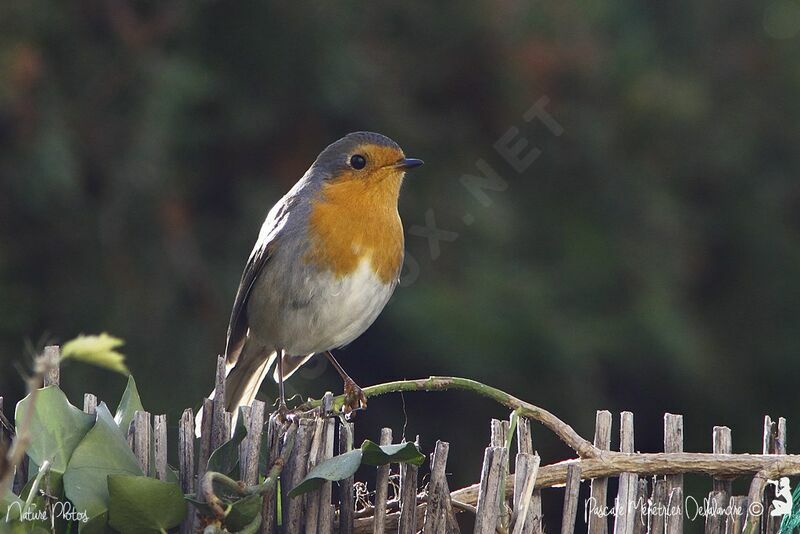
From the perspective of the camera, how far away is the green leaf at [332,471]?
191 cm

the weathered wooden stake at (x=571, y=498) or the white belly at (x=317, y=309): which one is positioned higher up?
the white belly at (x=317, y=309)

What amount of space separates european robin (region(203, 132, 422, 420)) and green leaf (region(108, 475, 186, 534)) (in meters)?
1.57

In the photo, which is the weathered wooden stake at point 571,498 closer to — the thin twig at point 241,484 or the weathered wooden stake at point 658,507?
the weathered wooden stake at point 658,507

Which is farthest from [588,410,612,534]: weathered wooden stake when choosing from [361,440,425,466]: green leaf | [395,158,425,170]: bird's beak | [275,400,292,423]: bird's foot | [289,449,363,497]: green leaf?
[395,158,425,170]: bird's beak

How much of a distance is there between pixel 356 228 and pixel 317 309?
0.27 metres

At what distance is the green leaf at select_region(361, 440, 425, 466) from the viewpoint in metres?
1.93

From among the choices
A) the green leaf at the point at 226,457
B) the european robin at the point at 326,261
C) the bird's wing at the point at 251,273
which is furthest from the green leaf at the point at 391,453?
the bird's wing at the point at 251,273

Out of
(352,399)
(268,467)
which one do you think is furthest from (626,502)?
(352,399)

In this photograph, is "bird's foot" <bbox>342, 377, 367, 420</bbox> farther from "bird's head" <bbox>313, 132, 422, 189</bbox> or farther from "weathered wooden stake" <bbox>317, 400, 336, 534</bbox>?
"weathered wooden stake" <bbox>317, 400, 336, 534</bbox>

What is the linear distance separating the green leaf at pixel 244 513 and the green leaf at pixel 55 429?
0.92 ft

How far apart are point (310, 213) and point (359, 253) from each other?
22cm

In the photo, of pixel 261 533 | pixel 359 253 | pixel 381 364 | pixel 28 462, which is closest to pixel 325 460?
pixel 261 533

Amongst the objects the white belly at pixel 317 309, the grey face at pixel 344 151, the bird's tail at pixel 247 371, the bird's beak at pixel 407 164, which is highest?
the grey face at pixel 344 151

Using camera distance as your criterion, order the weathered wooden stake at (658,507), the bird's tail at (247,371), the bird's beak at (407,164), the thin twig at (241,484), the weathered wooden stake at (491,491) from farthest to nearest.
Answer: the bird's tail at (247,371) → the bird's beak at (407,164) → the weathered wooden stake at (658,507) → the weathered wooden stake at (491,491) → the thin twig at (241,484)
